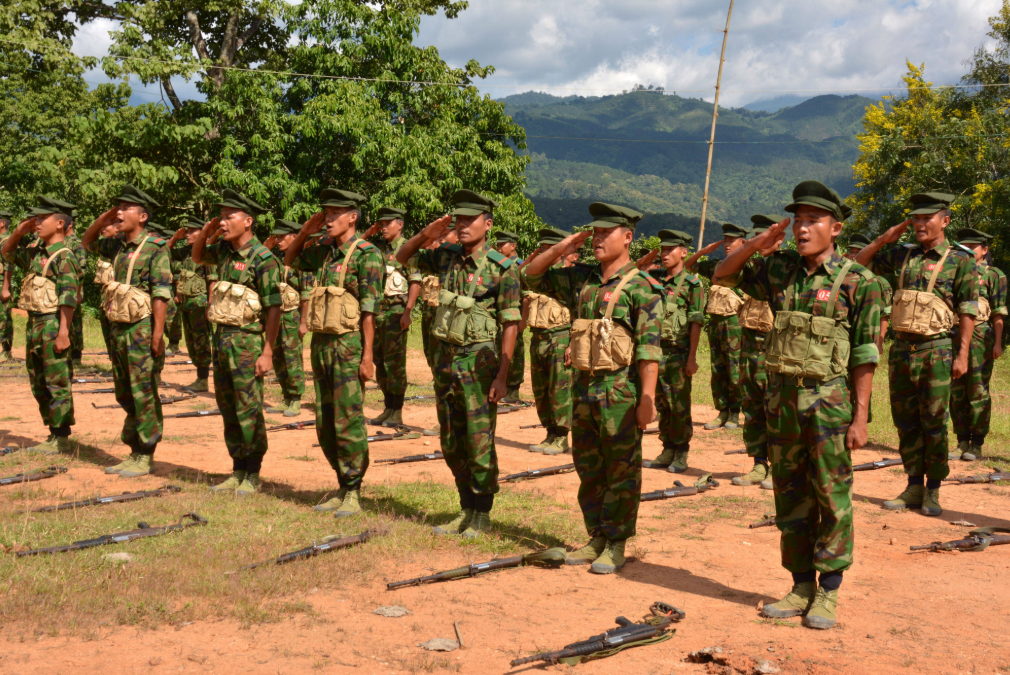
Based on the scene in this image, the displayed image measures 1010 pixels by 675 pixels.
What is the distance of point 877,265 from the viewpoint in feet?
Result: 26.0

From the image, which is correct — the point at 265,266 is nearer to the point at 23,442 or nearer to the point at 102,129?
the point at 23,442

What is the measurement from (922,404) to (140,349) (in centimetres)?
742

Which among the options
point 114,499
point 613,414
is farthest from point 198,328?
point 613,414

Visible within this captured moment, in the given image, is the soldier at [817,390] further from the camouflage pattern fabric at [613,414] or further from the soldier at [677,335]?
the soldier at [677,335]

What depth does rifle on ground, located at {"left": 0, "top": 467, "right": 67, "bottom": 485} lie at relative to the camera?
751cm

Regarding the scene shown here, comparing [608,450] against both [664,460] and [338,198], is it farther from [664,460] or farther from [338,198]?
[664,460]

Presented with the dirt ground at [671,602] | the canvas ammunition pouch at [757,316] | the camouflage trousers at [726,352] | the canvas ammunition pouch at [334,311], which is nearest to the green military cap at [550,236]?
the canvas ammunition pouch at [757,316]

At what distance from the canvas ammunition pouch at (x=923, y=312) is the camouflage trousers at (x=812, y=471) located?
282 cm

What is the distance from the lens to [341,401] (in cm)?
684

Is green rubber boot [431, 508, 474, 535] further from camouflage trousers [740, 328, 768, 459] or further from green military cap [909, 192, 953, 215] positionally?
green military cap [909, 192, 953, 215]

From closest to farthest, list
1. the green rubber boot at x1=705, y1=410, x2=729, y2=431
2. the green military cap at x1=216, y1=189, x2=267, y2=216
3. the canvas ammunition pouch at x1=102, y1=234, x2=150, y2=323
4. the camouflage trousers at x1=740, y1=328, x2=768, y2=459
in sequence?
1. the green military cap at x1=216, y1=189, x2=267, y2=216
2. the canvas ammunition pouch at x1=102, y1=234, x2=150, y2=323
3. the camouflage trousers at x1=740, y1=328, x2=768, y2=459
4. the green rubber boot at x1=705, y1=410, x2=729, y2=431

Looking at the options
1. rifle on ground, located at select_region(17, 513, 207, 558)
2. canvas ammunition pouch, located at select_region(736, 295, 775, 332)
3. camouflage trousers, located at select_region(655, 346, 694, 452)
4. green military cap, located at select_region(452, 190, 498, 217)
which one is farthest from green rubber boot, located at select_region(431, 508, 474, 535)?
canvas ammunition pouch, located at select_region(736, 295, 775, 332)

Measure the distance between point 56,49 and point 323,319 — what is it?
23.4 metres

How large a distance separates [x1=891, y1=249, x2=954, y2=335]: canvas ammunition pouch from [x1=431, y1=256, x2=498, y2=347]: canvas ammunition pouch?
3.85m
